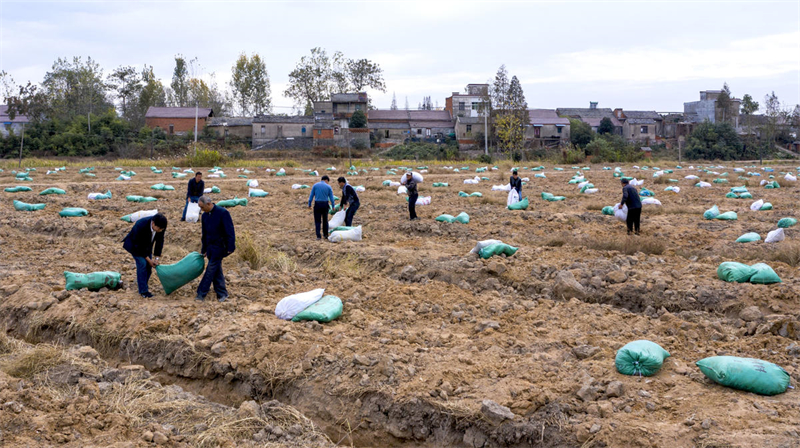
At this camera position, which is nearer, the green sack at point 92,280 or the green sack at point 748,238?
the green sack at point 92,280

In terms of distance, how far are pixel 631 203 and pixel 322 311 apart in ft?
20.7

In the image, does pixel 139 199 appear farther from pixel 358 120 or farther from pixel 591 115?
pixel 591 115

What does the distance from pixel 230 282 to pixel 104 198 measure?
993cm

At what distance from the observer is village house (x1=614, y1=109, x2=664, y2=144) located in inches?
2290

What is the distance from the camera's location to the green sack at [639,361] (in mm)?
4785

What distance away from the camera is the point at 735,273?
7.21 metres

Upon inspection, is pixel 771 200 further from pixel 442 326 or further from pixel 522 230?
pixel 442 326

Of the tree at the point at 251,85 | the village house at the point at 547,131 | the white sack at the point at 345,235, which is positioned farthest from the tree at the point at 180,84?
the white sack at the point at 345,235

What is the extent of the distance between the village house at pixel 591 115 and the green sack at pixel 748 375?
5776 cm

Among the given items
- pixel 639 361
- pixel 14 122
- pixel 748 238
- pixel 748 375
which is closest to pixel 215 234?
pixel 639 361

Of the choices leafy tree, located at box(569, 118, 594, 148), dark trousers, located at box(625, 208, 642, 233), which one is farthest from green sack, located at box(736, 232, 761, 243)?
leafy tree, located at box(569, 118, 594, 148)

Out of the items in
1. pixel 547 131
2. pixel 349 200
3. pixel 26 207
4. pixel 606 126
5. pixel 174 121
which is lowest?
pixel 26 207

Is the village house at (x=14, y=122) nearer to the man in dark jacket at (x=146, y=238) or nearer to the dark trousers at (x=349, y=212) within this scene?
the dark trousers at (x=349, y=212)

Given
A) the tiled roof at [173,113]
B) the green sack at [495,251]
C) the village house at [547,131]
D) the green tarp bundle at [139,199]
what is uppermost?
the tiled roof at [173,113]
